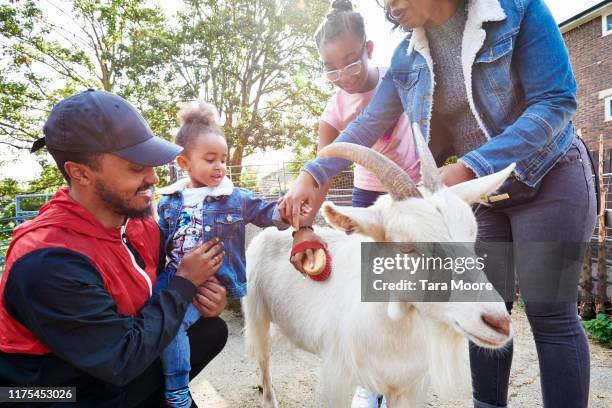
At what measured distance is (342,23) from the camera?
2.48 metres

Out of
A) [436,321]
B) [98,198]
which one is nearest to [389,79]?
[436,321]

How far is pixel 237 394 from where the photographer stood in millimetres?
3158

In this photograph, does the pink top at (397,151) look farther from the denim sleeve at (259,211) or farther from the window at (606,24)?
the window at (606,24)

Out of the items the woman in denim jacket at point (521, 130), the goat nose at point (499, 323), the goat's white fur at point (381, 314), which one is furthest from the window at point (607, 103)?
the goat nose at point (499, 323)

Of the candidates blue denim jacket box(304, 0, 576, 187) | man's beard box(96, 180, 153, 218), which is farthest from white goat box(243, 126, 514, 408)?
man's beard box(96, 180, 153, 218)

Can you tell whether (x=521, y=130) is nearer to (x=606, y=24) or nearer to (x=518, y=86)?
(x=518, y=86)

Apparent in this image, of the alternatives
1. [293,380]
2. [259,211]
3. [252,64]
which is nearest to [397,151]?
[259,211]

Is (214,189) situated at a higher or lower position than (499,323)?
higher

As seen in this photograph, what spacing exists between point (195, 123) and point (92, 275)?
3.78ft

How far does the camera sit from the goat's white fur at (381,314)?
1475 millimetres

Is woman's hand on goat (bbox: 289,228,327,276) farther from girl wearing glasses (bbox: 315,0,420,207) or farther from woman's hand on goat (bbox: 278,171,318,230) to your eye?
girl wearing glasses (bbox: 315,0,420,207)

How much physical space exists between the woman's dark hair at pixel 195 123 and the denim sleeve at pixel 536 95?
1.49m

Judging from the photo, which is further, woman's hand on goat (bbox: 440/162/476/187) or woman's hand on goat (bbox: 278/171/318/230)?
woman's hand on goat (bbox: 278/171/318/230)

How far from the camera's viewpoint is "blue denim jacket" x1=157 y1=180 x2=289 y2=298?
225 cm
